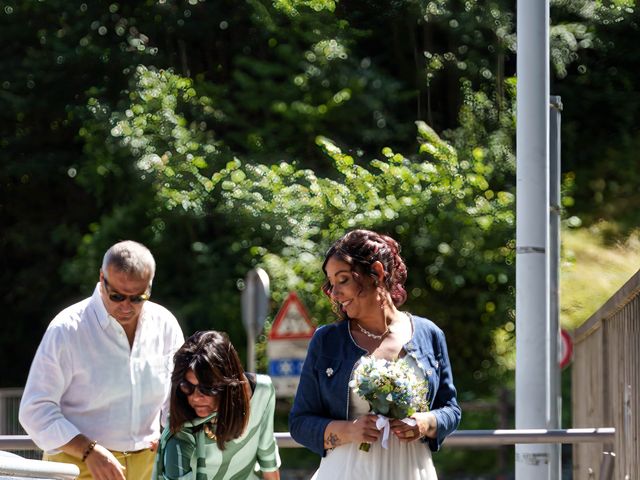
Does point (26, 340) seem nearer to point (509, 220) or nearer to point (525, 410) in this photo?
point (509, 220)

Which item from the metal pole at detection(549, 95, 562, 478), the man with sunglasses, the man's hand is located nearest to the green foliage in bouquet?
the man with sunglasses

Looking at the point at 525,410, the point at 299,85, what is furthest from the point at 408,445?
the point at 299,85

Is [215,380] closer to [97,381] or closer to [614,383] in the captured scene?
[97,381]

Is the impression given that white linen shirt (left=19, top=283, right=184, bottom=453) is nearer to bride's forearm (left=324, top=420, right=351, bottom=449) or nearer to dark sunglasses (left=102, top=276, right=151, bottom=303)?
dark sunglasses (left=102, top=276, right=151, bottom=303)

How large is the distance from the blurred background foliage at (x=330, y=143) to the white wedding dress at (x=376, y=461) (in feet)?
49.4

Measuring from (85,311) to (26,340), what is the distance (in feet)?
70.1

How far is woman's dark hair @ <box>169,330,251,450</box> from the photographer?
4762mm

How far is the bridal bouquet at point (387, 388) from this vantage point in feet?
15.6

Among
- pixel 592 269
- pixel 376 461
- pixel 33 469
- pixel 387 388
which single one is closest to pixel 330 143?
pixel 592 269

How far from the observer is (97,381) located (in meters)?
5.53

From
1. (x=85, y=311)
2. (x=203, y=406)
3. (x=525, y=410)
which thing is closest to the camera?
(x=203, y=406)

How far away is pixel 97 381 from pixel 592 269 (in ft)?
54.6

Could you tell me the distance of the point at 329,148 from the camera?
2014 centimetres

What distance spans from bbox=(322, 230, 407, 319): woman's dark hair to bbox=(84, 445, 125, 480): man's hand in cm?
109
